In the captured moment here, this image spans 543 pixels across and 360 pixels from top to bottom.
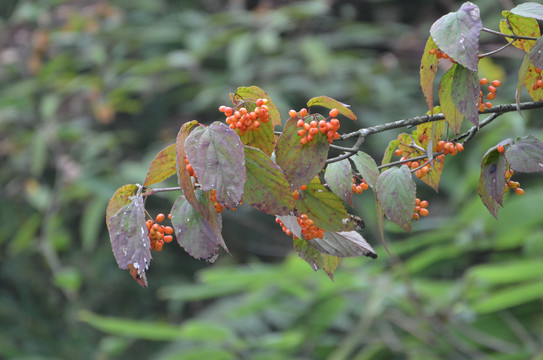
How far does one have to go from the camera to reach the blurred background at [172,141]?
1831mm

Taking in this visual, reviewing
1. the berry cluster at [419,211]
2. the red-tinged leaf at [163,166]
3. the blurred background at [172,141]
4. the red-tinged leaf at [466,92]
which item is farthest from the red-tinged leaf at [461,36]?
the blurred background at [172,141]

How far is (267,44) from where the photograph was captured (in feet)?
7.79

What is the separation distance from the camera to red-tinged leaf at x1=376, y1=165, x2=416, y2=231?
0.45 meters

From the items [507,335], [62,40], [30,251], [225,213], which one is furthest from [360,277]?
[62,40]

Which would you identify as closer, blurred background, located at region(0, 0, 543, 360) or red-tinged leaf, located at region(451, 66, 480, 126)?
red-tinged leaf, located at region(451, 66, 480, 126)

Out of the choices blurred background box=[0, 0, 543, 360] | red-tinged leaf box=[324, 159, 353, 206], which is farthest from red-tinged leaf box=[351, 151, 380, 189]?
blurred background box=[0, 0, 543, 360]

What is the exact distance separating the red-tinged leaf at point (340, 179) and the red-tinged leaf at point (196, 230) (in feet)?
0.31

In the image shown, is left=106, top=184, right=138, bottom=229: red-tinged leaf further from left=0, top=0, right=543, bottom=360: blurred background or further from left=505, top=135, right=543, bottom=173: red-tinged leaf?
left=0, top=0, right=543, bottom=360: blurred background

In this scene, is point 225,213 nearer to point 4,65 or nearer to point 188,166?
Result: point 4,65

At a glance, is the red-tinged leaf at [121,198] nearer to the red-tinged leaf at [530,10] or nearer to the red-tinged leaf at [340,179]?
the red-tinged leaf at [340,179]

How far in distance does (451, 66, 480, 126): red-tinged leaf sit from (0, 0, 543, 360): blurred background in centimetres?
124

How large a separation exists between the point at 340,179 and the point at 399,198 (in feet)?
0.16

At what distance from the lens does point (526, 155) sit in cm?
46

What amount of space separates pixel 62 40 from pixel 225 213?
1177mm
